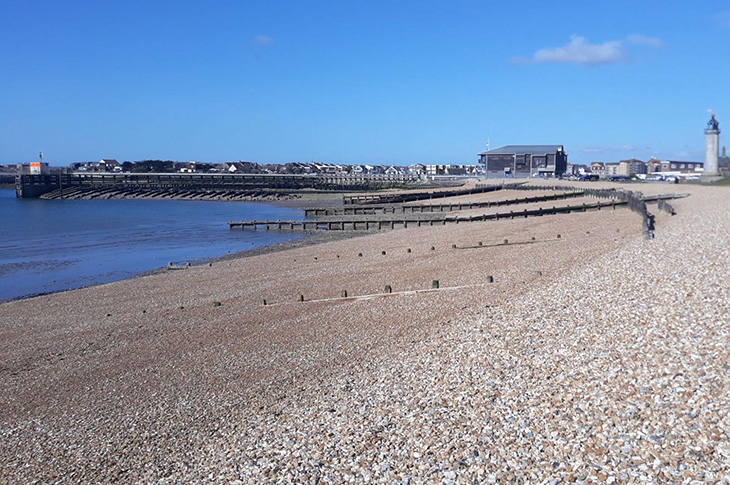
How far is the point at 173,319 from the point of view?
1286cm

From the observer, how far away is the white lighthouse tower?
68438 millimetres

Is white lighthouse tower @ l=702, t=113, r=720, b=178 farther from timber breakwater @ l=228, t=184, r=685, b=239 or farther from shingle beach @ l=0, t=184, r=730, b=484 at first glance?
shingle beach @ l=0, t=184, r=730, b=484

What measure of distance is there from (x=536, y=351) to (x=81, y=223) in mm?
46355

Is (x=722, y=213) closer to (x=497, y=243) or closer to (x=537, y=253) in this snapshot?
(x=497, y=243)

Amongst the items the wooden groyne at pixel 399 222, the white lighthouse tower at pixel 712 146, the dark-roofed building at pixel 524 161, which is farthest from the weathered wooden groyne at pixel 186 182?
the wooden groyne at pixel 399 222

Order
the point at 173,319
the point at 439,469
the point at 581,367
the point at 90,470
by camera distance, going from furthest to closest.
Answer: the point at 173,319, the point at 581,367, the point at 90,470, the point at 439,469

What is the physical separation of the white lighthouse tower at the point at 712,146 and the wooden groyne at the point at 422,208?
31.2m

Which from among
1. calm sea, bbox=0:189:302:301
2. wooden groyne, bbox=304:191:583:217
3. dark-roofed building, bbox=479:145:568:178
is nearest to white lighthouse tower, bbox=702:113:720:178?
dark-roofed building, bbox=479:145:568:178

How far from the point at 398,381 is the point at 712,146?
70802mm

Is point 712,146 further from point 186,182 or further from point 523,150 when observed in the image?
point 186,182

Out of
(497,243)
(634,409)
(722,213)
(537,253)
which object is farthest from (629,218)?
(634,409)

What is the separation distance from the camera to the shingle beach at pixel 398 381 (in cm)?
581

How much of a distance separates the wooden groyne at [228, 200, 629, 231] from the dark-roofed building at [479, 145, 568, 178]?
5550cm

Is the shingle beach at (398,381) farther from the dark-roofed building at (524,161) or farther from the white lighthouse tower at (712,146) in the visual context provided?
the dark-roofed building at (524,161)
